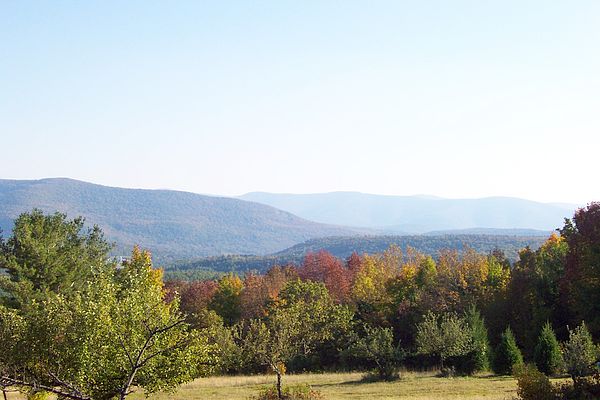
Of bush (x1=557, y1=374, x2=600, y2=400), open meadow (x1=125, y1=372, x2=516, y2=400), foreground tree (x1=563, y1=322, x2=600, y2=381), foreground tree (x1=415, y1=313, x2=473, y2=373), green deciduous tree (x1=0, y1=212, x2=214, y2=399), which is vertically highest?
green deciduous tree (x1=0, y1=212, x2=214, y2=399)

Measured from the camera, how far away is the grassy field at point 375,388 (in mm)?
32219

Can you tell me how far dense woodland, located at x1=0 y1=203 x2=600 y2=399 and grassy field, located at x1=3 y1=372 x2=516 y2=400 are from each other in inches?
72.4

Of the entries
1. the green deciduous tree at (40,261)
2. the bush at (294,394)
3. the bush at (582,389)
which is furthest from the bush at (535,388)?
the green deciduous tree at (40,261)

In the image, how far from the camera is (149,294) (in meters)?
19.4

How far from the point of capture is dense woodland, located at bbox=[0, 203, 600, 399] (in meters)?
18.5

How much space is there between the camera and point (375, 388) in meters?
37.7

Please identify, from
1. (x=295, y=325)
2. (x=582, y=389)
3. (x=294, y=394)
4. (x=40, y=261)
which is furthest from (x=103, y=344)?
(x=40, y=261)

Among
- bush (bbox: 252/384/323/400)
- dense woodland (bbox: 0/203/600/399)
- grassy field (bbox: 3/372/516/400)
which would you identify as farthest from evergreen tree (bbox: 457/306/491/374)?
bush (bbox: 252/384/323/400)

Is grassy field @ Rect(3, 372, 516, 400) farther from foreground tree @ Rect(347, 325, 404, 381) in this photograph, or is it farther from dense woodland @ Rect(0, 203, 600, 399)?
dense woodland @ Rect(0, 203, 600, 399)

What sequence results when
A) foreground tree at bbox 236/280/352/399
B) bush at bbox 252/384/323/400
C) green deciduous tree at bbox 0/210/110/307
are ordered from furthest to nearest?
green deciduous tree at bbox 0/210/110/307, foreground tree at bbox 236/280/352/399, bush at bbox 252/384/323/400

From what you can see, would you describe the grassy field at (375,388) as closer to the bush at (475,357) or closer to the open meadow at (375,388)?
the open meadow at (375,388)

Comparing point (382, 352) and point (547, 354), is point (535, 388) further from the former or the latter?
point (382, 352)

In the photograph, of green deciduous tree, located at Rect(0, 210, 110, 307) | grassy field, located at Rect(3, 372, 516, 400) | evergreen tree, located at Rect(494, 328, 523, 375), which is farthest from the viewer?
green deciduous tree, located at Rect(0, 210, 110, 307)

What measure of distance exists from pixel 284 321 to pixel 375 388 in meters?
6.99
